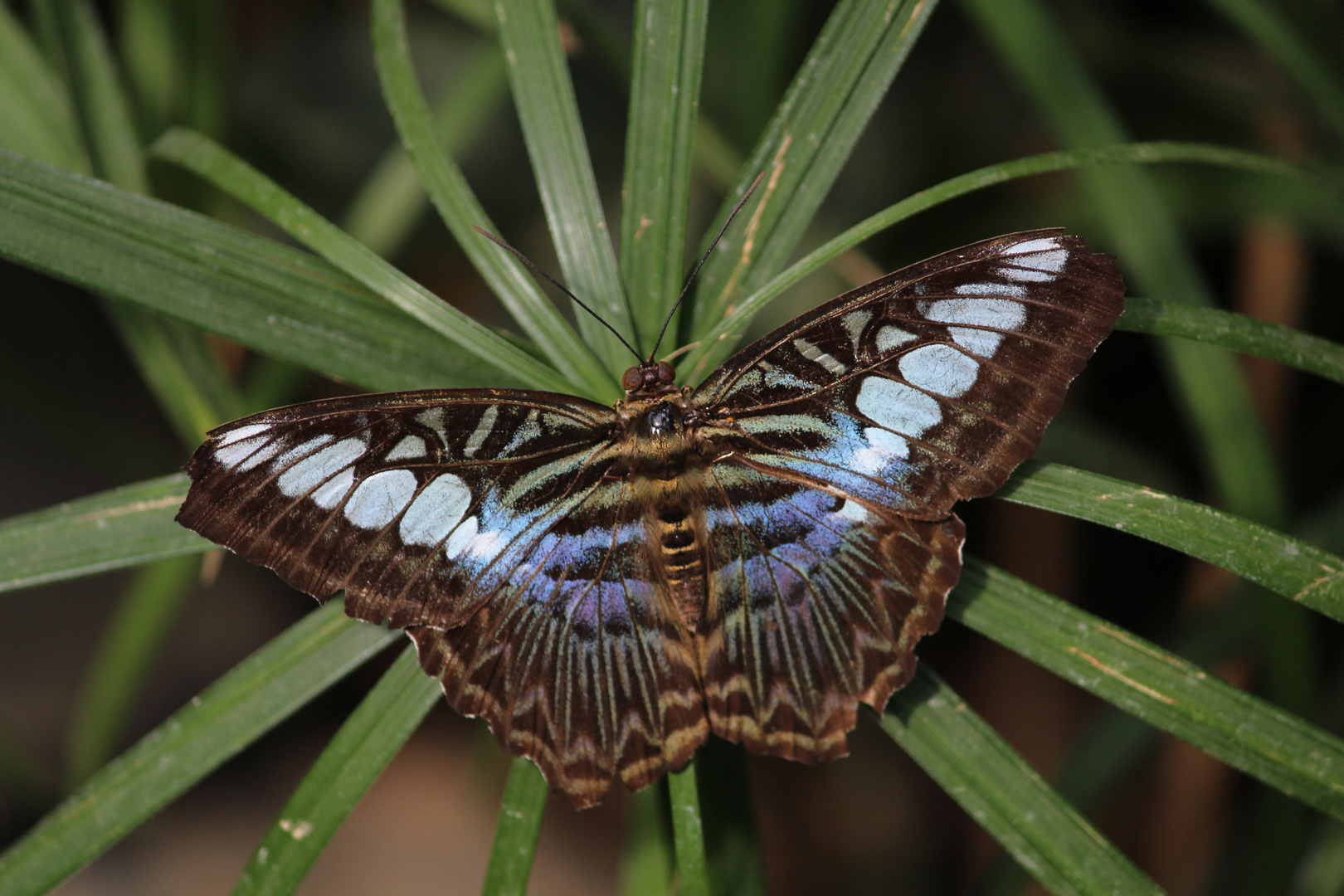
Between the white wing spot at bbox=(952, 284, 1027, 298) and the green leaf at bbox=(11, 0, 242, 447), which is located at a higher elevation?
the white wing spot at bbox=(952, 284, 1027, 298)

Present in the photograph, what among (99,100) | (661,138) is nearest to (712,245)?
(661,138)

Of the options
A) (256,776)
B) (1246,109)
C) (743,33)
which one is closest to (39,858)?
(256,776)

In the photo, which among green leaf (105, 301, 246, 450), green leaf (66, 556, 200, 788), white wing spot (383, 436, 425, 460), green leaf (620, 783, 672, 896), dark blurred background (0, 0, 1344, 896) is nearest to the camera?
white wing spot (383, 436, 425, 460)

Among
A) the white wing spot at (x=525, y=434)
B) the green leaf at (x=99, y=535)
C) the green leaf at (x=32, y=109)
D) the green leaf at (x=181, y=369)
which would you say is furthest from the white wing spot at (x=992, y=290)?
the green leaf at (x=32, y=109)

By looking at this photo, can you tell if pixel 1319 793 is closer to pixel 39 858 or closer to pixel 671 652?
pixel 671 652

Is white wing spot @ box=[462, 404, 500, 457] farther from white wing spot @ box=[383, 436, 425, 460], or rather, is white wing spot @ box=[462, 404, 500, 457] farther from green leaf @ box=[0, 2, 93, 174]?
green leaf @ box=[0, 2, 93, 174]

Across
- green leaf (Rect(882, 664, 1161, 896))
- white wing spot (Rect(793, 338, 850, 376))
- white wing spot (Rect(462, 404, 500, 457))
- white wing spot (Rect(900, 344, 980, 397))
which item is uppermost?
white wing spot (Rect(900, 344, 980, 397))

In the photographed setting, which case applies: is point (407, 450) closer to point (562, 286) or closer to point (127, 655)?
point (562, 286)

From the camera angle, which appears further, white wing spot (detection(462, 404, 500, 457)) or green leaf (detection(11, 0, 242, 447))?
green leaf (detection(11, 0, 242, 447))

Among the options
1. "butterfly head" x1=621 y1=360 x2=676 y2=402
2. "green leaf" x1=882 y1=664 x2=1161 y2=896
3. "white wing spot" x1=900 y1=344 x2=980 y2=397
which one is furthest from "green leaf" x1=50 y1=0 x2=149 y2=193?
"green leaf" x1=882 y1=664 x2=1161 y2=896
